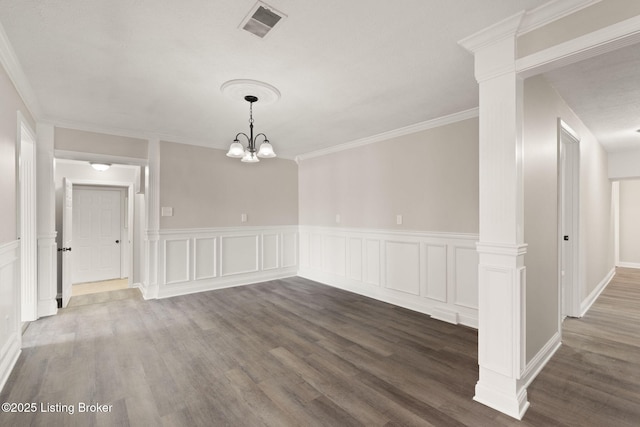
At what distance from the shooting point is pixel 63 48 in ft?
7.48

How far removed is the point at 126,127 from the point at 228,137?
4.75 ft

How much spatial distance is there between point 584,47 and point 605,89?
172cm

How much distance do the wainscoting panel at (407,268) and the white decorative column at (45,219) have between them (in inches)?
162

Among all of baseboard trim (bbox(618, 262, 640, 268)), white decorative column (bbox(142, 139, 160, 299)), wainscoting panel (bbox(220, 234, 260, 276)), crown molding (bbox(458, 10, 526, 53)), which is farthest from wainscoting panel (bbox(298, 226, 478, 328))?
baseboard trim (bbox(618, 262, 640, 268))

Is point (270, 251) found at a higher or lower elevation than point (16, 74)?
lower

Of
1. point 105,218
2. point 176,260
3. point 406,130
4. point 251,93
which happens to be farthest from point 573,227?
point 105,218

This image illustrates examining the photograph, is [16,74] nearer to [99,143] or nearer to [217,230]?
[99,143]

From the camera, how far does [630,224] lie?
747 centimetres

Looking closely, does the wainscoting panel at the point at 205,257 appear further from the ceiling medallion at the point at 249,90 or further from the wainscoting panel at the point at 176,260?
the ceiling medallion at the point at 249,90

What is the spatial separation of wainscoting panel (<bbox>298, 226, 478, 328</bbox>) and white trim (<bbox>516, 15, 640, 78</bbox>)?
2084 millimetres

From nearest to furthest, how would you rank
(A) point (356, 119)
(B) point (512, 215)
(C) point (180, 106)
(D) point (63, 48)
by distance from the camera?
(B) point (512, 215), (D) point (63, 48), (C) point (180, 106), (A) point (356, 119)

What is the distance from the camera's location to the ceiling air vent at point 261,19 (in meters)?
1.85

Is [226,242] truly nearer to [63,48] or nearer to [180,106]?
[180,106]

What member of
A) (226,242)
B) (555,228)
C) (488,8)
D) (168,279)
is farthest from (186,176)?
(555,228)
